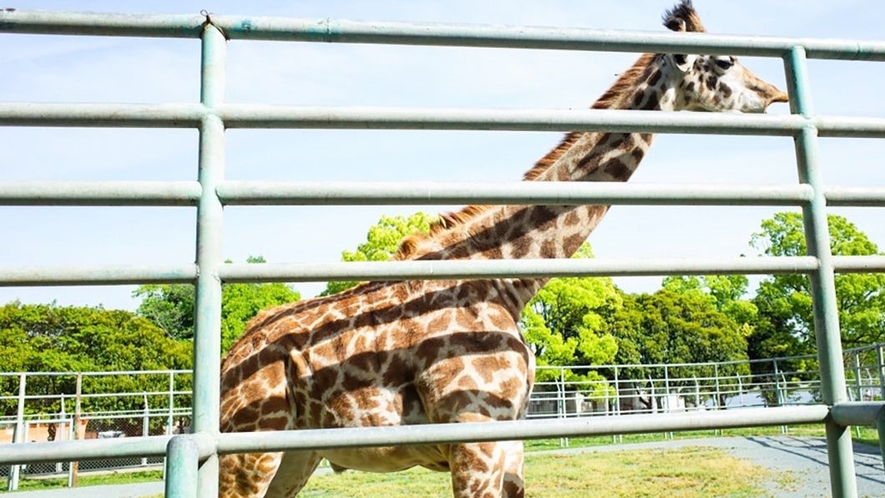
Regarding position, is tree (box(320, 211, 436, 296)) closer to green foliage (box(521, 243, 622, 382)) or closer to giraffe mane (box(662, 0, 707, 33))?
green foliage (box(521, 243, 622, 382))

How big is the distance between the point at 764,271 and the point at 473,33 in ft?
2.92

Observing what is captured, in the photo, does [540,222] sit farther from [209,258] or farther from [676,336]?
[676,336]

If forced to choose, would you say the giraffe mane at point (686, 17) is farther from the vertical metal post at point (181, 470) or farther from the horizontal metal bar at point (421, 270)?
the vertical metal post at point (181, 470)

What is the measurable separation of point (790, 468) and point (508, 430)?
10800 millimetres

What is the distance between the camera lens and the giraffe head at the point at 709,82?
3516mm

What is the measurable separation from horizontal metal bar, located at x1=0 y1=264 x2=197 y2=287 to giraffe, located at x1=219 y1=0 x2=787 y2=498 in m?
1.30

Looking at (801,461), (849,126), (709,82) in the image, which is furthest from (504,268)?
(801,461)

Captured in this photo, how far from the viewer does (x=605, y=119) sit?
1.64m

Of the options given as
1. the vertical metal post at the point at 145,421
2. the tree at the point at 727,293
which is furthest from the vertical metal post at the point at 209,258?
the tree at the point at 727,293

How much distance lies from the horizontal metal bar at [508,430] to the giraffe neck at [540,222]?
1526mm

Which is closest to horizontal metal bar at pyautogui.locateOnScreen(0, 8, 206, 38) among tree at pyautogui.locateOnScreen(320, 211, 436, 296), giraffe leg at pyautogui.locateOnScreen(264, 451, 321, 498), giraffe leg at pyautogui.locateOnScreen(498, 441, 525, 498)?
giraffe leg at pyautogui.locateOnScreen(498, 441, 525, 498)

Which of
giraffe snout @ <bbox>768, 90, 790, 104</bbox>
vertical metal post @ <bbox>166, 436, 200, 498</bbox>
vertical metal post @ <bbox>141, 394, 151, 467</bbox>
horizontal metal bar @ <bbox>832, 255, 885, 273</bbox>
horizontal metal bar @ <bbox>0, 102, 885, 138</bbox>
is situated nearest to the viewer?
vertical metal post @ <bbox>166, 436, 200, 498</bbox>

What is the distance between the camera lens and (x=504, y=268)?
1.52m

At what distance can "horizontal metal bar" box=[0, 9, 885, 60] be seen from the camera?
148 centimetres
